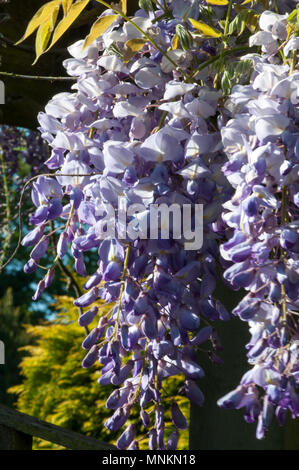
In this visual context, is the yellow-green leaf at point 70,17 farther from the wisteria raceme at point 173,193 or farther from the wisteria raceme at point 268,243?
the wisteria raceme at point 268,243

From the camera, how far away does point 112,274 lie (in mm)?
812

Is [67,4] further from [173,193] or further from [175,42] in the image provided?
Answer: [173,193]

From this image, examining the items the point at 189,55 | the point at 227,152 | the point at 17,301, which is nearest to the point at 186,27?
the point at 189,55

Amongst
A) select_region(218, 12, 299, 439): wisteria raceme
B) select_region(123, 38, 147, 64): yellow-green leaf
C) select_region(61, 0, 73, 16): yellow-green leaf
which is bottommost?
select_region(218, 12, 299, 439): wisteria raceme

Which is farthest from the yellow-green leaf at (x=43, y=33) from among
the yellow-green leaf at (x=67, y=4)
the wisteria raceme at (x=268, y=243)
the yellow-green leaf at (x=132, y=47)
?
the wisteria raceme at (x=268, y=243)

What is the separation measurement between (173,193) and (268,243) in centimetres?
13

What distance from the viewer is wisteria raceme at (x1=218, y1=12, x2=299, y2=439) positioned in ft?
2.34

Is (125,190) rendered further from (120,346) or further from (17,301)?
(17,301)

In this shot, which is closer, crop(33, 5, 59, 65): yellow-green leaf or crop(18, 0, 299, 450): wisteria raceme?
crop(18, 0, 299, 450): wisteria raceme

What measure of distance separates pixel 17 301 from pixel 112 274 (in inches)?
300

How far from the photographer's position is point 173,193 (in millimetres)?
803

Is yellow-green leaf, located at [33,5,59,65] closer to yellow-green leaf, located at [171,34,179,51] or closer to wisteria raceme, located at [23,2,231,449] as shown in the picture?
wisteria raceme, located at [23,2,231,449]

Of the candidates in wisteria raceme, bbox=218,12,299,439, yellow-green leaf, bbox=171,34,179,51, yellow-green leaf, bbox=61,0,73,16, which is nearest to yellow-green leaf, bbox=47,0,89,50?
yellow-green leaf, bbox=61,0,73,16

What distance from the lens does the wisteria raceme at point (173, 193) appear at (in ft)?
2.41
